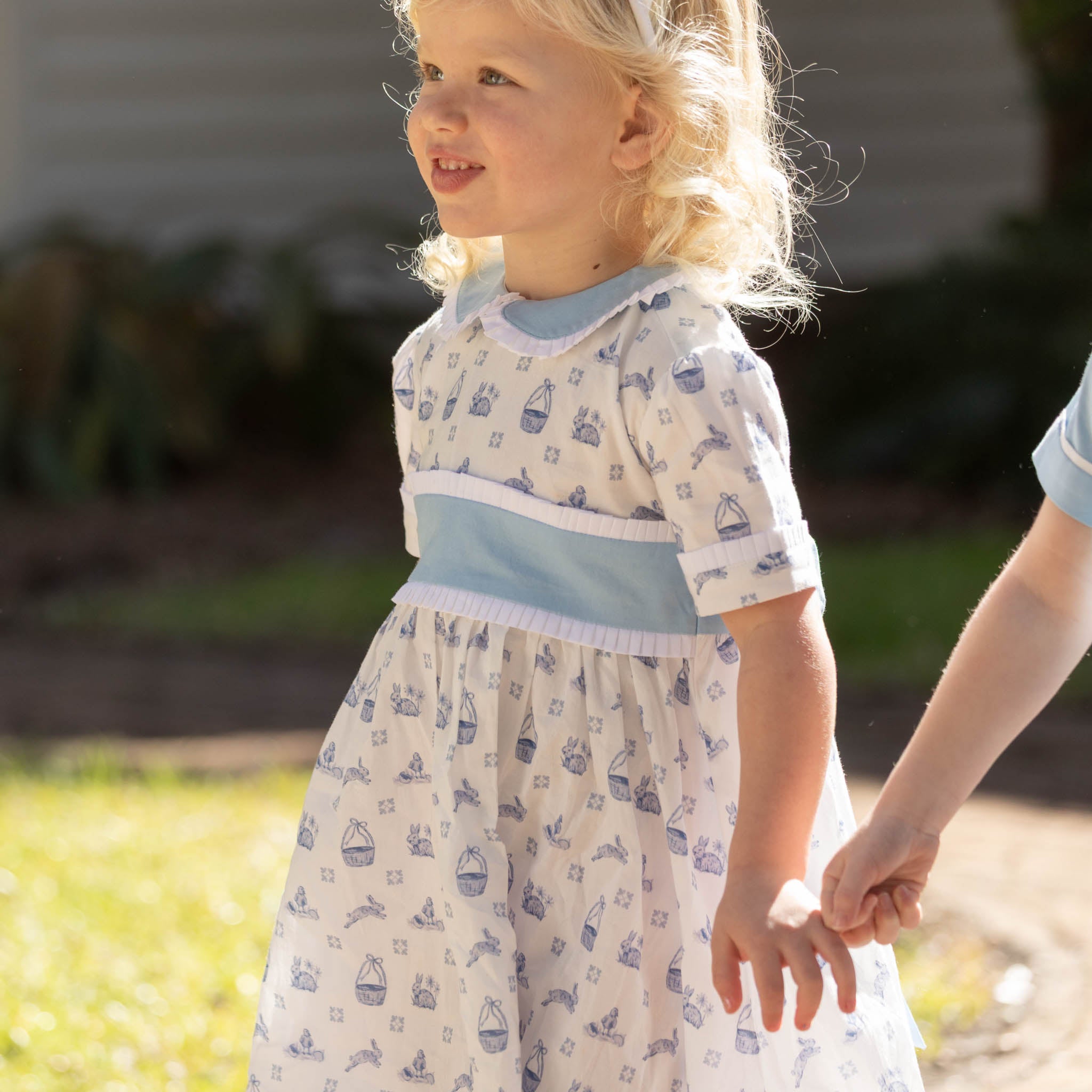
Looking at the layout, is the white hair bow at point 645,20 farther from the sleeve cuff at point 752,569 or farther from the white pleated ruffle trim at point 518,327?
the sleeve cuff at point 752,569

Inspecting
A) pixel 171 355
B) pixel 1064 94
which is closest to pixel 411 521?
pixel 171 355

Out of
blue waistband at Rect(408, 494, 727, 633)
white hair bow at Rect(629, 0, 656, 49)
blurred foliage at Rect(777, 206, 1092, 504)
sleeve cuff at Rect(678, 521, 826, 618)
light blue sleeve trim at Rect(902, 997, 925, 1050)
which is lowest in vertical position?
blurred foliage at Rect(777, 206, 1092, 504)

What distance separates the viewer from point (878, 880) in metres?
1.54

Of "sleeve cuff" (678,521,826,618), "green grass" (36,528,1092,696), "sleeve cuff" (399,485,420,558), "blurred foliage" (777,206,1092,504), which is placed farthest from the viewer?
"blurred foliage" (777,206,1092,504)

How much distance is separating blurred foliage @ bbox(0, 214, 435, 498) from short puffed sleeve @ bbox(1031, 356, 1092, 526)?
22.5ft

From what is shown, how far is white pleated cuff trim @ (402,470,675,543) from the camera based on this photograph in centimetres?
167

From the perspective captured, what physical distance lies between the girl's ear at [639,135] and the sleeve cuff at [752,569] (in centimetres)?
45

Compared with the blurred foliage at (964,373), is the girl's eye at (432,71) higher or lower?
higher

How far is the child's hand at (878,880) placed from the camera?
4.91 feet

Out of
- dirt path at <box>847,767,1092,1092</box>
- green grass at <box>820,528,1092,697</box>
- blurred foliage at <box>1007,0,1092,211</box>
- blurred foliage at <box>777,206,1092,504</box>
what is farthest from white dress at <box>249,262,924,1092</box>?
blurred foliage at <box>1007,0,1092,211</box>

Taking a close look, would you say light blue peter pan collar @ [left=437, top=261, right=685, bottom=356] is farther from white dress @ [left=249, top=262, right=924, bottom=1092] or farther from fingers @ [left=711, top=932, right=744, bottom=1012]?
fingers @ [left=711, top=932, right=744, bottom=1012]

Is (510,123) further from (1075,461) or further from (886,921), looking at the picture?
(886,921)

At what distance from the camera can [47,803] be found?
4.17 m

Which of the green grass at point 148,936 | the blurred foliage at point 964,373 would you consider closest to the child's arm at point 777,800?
the green grass at point 148,936
